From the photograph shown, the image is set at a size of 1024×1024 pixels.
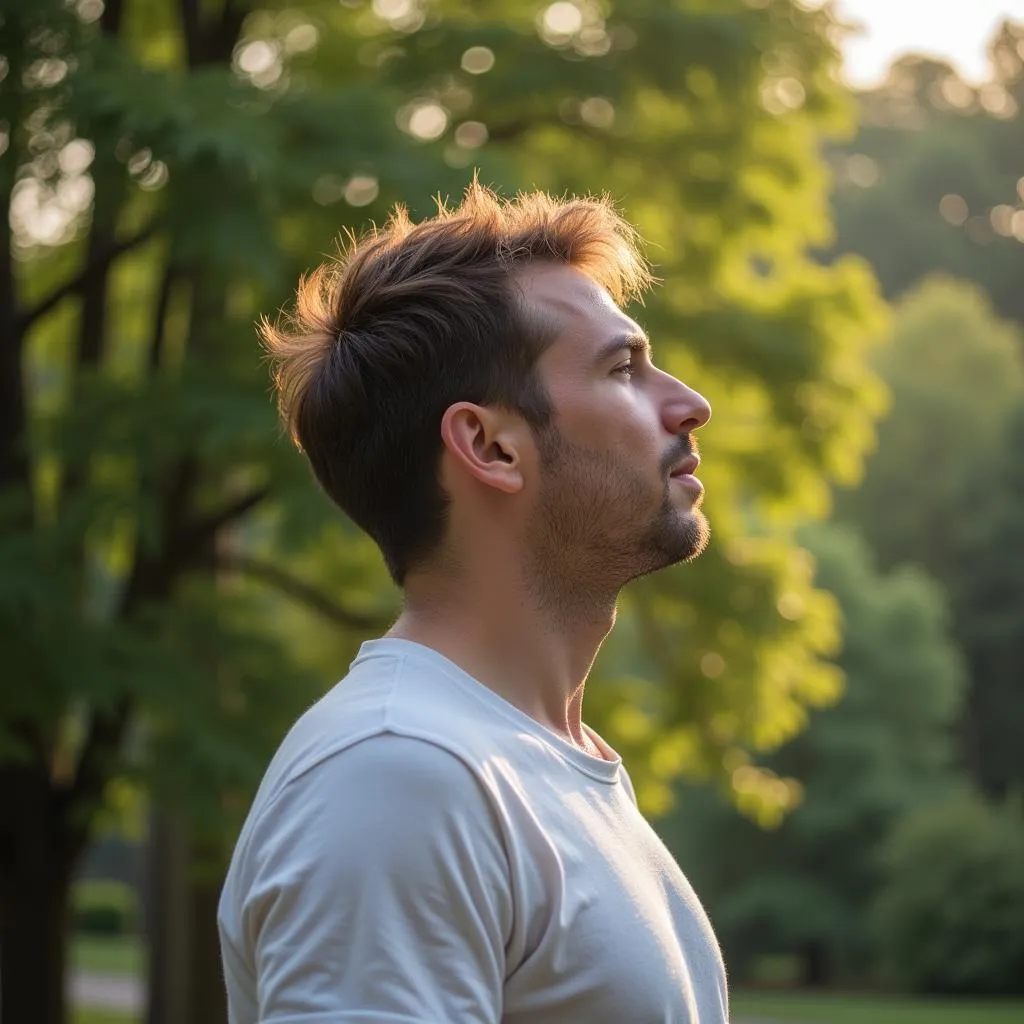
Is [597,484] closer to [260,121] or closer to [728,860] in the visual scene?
[260,121]

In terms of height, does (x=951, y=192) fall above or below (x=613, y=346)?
above

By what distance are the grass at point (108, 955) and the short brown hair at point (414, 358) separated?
21.5m

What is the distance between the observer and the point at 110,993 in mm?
21344

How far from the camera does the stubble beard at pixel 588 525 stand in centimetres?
194

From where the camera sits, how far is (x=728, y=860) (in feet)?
93.9

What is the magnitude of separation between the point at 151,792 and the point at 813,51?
6.35 metres

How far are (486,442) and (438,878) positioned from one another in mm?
612

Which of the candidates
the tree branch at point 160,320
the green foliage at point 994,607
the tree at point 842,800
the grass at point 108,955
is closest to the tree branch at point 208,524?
the tree branch at point 160,320

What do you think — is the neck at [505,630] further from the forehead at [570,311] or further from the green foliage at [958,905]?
the green foliage at [958,905]

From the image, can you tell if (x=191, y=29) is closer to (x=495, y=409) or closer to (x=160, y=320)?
(x=160, y=320)

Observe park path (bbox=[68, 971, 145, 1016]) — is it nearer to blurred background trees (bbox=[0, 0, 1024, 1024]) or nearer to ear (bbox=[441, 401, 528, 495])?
blurred background trees (bbox=[0, 0, 1024, 1024])

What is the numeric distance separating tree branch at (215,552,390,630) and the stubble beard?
8.97m

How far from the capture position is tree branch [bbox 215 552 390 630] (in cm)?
1122

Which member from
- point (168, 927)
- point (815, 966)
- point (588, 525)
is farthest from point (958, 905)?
point (588, 525)
